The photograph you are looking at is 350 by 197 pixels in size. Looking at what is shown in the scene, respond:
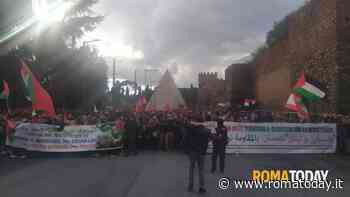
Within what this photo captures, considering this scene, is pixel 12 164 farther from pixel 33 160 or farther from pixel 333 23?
pixel 333 23

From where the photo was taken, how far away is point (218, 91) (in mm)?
85062

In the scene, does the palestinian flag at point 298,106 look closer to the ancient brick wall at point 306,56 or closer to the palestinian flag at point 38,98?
the ancient brick wall at point 306,56

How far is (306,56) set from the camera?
29656mm

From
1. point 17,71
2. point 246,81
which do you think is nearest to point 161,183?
point 17,71

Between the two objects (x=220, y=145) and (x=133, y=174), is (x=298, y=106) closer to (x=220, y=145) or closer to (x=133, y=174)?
(x=220, y=145)

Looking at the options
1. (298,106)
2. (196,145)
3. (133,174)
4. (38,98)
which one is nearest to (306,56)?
(298,106)

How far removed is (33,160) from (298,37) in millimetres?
24486

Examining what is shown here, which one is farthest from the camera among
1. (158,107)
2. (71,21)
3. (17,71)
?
(71,21)

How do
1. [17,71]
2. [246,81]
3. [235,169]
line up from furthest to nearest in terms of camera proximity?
[246,81] → [17,71] → [235,169]

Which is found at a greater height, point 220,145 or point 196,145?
point 196,145

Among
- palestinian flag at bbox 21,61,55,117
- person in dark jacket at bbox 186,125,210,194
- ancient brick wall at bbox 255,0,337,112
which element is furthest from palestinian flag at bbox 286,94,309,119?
palestinian flag at bbox 21,61,55,117

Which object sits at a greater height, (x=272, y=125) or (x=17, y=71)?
(x=17, y=71)

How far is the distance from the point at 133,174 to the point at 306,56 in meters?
22.4

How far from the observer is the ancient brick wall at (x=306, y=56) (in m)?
23.4
